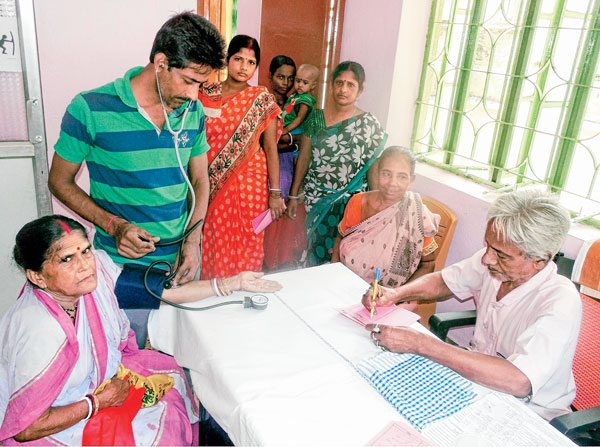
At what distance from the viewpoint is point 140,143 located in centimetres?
161

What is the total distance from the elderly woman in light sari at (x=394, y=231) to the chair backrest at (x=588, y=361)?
0.73 m

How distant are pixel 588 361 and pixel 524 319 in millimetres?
306

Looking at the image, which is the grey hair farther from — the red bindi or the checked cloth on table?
the red bindi

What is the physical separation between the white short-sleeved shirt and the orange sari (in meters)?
1.32

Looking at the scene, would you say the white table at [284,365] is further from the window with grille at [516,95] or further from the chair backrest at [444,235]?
the window with grille at [516,95]

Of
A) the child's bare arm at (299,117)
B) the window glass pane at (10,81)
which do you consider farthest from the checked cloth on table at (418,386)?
the window glass pane at (10,81)

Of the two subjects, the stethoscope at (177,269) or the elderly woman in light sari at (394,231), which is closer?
the stethoscope at (177,269)

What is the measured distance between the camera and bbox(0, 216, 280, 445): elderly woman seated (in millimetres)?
1111

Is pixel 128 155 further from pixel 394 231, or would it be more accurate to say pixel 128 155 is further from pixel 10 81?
pixel 394 231

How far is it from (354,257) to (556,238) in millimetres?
1023

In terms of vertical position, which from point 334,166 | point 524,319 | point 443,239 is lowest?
point 443,239

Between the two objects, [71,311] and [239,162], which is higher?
[239,162]

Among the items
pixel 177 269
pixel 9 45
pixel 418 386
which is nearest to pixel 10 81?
pixel 9 45

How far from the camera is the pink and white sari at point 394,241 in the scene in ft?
6.94
